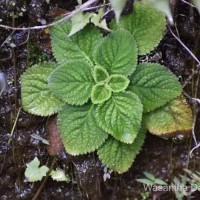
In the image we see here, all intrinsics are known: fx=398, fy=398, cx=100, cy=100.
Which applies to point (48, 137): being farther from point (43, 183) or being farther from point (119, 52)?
point (119, 52)

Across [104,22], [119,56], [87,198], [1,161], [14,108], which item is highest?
[104,22]

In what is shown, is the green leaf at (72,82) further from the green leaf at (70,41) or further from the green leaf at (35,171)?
the green leaf at (35,171)

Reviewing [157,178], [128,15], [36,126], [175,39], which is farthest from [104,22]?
[157,178]

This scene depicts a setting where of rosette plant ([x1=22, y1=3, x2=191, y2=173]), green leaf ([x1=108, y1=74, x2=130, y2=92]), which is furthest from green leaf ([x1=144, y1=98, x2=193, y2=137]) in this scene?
green leaf ([x1=108, y1=74, x2=130, y2=92])

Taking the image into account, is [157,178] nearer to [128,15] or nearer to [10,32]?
[128,15]

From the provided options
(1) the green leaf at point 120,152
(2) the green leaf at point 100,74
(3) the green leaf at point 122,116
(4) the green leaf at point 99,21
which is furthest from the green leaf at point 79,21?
(1) the green leaf at point 120,152

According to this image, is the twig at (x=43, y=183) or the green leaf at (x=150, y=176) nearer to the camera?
the green leaf at (x=150, y=176)
